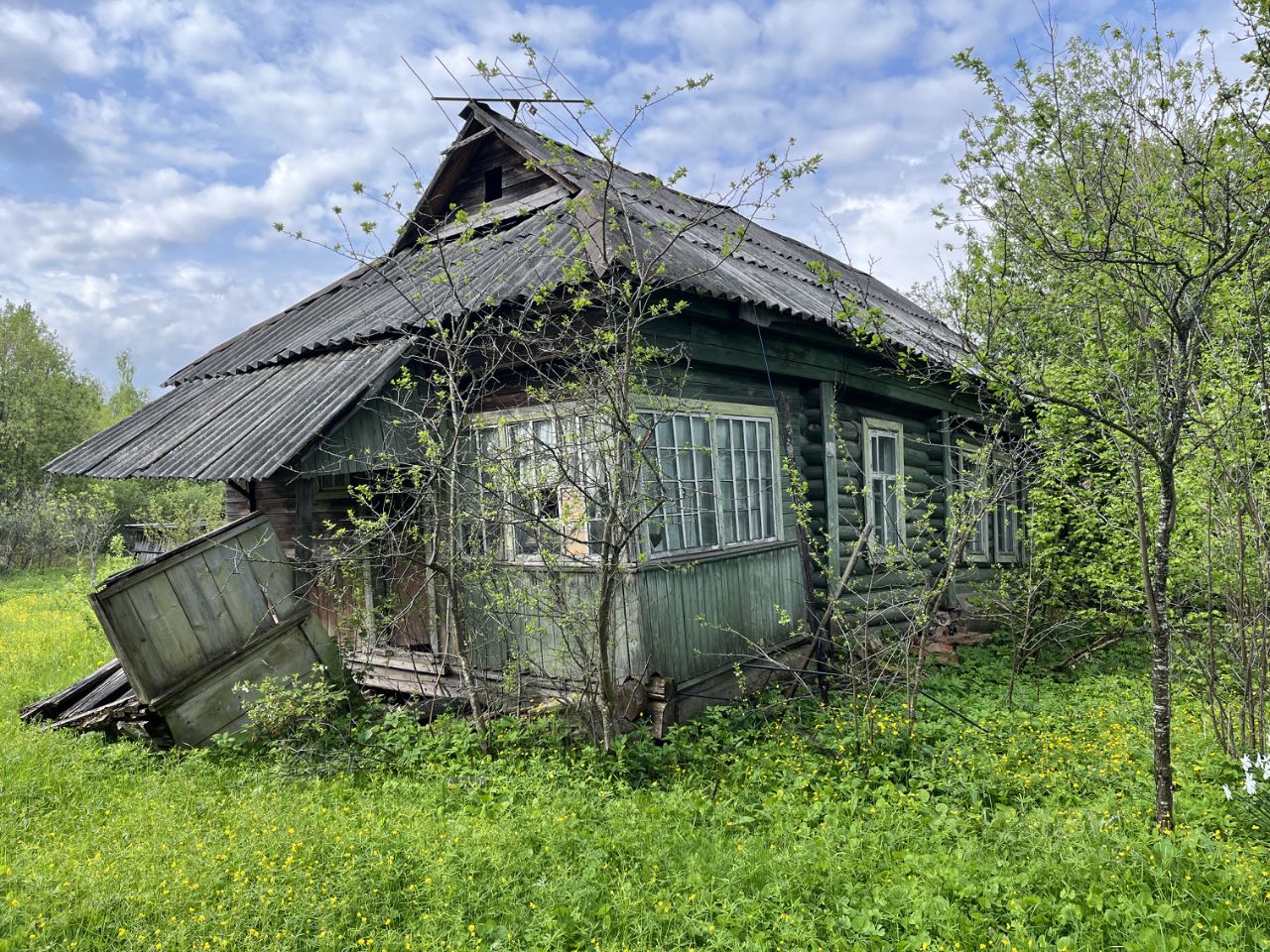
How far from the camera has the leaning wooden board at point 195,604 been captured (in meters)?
4.89

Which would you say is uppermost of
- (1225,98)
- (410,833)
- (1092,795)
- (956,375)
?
(1225,98)

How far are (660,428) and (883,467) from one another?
4477mm

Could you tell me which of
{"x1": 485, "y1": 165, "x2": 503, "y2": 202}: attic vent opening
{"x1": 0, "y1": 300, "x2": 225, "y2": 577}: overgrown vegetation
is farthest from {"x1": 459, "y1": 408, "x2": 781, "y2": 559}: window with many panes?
{"x1": 0, "y1": 300, "x2": 225, "y2": 577}: overgrown vegetation

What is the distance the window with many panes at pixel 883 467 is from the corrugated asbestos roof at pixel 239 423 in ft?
18.1

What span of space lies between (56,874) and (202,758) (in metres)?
1.39

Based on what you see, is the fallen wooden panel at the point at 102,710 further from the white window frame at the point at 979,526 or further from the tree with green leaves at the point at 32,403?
the tree with green leaves at the point at 32,403

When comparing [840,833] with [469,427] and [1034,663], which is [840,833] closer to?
[469,427]

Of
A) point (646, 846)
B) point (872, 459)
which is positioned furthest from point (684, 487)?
point (872, 459)

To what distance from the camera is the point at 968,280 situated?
4.03 m

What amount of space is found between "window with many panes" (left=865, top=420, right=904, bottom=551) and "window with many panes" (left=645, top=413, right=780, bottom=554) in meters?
2.21

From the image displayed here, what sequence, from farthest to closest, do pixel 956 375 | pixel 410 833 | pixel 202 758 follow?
pixel 202 758
pixel 956 375
pixel 410 833

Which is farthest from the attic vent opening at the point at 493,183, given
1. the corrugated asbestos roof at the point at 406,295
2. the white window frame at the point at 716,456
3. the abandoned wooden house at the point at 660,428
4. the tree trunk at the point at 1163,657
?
the tree trunk at the point at 1163,657

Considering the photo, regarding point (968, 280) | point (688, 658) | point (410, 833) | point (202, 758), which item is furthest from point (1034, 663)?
point (202, 758)

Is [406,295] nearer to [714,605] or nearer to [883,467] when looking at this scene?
[714,605]
